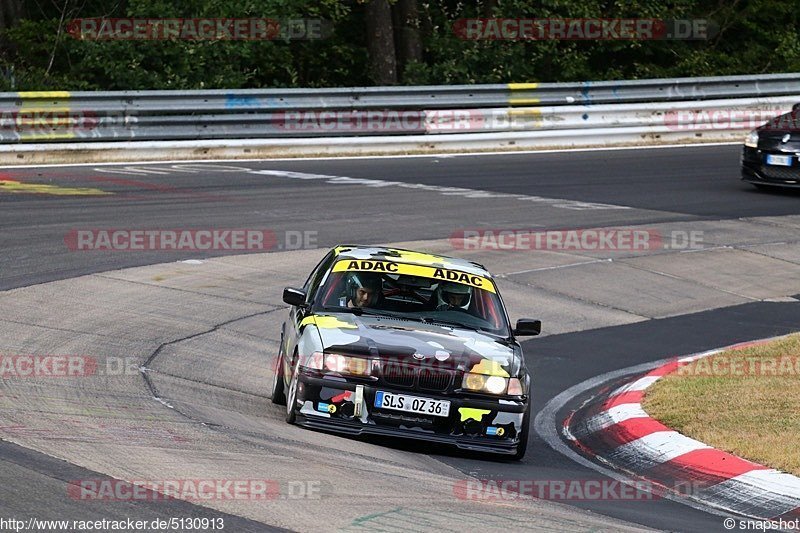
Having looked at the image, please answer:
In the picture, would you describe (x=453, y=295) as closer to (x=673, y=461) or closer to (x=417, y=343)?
Result: (x=417, y=343)

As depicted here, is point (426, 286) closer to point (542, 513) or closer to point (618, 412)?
point (618, 412)

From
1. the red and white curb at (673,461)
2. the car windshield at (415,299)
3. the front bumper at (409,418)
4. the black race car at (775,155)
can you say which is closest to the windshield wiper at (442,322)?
the car windshield at (415,299)

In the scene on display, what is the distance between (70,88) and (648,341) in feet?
52.3

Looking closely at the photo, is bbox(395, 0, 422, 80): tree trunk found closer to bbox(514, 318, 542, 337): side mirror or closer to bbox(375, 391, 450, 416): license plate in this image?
bbox(514, 318, 542, 337): side mirror

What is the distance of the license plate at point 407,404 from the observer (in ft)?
28.6

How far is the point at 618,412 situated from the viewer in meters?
10.2

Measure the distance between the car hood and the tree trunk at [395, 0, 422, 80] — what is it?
2178cm

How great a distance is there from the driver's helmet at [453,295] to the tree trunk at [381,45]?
20042 mm

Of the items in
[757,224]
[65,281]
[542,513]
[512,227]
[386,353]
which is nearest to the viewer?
[542,513]

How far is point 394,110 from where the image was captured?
25.2 metres

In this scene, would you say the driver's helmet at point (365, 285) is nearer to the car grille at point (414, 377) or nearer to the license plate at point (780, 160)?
A: the car grille at point (414, 377)

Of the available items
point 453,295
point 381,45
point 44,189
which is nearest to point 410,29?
point 381,45

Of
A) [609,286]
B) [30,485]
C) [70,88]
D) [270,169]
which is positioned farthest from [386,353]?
[70,88]

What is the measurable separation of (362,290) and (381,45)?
20.6m
